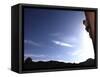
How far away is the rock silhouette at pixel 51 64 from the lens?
347 centimetres

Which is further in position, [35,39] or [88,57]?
[88,57]

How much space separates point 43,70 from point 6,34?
1.84ft

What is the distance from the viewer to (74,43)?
148 inches

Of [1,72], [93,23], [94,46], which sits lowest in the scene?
[1,72]

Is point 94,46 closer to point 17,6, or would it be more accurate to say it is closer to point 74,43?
point 74,43

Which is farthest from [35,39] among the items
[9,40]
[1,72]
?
[1,72]

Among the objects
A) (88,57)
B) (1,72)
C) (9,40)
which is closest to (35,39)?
(9,40)

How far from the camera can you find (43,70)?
3.53 m

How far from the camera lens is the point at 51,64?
3598 millimetres

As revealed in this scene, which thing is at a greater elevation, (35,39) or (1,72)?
(35,39)

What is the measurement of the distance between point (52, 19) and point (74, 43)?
40 cm

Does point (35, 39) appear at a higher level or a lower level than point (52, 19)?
lower

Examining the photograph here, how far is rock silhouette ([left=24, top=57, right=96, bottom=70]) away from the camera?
11.4 feet

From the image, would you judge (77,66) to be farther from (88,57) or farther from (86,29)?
(86,29)
